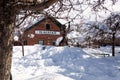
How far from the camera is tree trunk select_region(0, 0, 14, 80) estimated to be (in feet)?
15.8

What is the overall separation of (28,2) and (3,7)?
15.2 inches

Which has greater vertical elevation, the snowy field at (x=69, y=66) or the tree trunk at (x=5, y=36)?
the tree trunk at (x=5, y=36)

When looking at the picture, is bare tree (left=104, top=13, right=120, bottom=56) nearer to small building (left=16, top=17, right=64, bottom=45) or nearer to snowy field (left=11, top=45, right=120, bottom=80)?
snowy field (left=11, top=45, right=120, bottom=80)

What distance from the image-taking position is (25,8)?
4906mm

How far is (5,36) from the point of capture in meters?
Answer: 4.87

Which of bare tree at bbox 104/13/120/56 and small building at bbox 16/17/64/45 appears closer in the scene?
bare tree at bbox 104/13/120/56

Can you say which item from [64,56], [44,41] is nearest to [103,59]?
[64,56]

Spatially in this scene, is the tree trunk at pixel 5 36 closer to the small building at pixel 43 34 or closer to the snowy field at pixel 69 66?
the snowy field at pixel 69 66

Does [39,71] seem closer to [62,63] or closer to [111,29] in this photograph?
[62,63]

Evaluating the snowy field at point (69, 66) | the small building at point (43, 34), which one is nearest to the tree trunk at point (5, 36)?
the snowy field at point (69, 66)

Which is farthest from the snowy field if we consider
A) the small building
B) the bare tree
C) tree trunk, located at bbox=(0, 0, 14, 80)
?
the small building

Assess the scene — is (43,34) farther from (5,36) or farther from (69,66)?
(5,36)

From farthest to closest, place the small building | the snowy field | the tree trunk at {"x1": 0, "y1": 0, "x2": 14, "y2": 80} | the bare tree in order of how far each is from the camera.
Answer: the small building, the bare tree, the snowy field, the tree trunk at {"x1": 0, "y1": 0, "x2": 14, "y2": 80}

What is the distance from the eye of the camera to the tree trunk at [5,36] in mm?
4805
